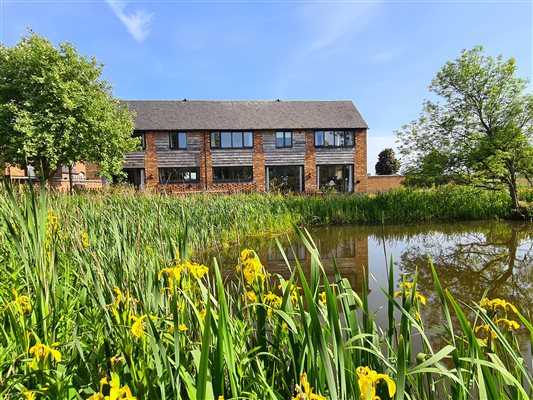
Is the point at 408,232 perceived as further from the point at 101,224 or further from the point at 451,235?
the point at 101,224

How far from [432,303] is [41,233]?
170 inches

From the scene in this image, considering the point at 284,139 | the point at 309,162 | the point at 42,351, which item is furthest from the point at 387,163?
the point at 42,351

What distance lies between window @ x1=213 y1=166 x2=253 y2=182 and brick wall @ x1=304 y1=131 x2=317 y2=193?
3.86m

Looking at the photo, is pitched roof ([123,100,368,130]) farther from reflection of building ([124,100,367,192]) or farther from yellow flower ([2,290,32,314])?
yellow flower ([2,290,32,314])

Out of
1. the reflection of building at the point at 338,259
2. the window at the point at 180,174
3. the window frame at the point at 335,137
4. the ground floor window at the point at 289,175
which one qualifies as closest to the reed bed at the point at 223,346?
the reflection of building at the point at 338,259

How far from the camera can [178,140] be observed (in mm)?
21344

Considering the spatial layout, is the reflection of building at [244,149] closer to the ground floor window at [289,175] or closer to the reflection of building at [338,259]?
the ground floor window at [289,175]

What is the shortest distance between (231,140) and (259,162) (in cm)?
244

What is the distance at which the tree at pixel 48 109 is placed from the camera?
12289 millimetres

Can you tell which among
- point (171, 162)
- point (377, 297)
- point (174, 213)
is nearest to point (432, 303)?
point (377, 297)

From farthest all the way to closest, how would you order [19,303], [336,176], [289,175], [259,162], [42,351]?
[336,176] → [289,175] → [259,162] → [19,303] → [42,351]

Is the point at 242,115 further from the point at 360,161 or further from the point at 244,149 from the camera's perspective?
the point at 360,161

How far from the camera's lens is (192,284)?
1780 millimetres

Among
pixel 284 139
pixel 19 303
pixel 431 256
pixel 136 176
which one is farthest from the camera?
pixel 284 139
